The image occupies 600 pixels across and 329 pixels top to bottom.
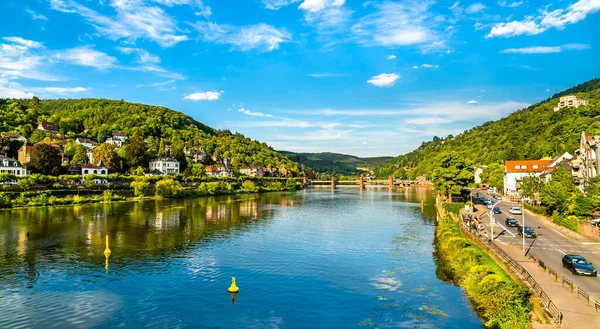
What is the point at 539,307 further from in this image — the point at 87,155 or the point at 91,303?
the point at 87,155

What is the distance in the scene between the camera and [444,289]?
104ft

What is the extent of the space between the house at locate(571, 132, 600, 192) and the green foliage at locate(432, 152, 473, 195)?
18792mm

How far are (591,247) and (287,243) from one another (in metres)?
33.0

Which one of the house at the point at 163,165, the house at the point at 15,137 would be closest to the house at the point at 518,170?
the house at the point at 163,165

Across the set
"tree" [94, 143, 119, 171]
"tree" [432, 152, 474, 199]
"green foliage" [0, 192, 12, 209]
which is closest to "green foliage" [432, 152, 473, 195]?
"tree" [432, 152, 474, 199]

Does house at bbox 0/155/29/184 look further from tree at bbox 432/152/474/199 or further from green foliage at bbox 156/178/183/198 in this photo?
tree at bbox 432/152/474/199

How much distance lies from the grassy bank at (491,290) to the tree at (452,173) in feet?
148

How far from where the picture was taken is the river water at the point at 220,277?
26.2 metres

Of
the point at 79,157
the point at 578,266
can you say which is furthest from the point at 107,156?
the point at 578,266

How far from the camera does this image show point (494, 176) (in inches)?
5098

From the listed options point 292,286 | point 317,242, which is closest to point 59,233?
point 317,242

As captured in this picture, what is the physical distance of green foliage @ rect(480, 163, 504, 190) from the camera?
4653 inches

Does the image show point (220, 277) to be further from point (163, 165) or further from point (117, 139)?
point (117, 139)

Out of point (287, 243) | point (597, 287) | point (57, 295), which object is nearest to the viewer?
point (597, 287)
